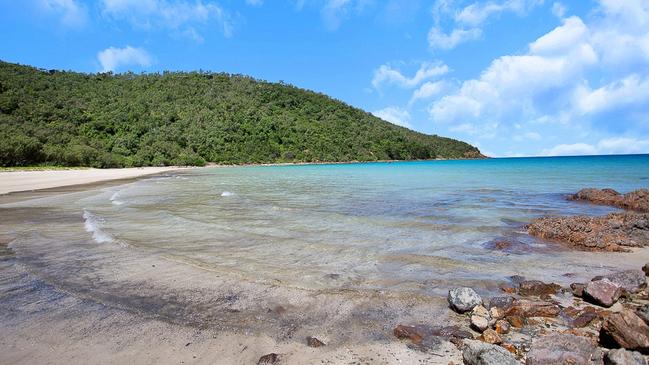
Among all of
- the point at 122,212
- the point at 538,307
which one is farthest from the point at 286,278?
the point at 122,212

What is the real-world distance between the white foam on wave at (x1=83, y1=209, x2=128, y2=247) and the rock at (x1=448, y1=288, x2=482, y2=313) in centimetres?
840

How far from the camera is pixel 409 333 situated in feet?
15.0

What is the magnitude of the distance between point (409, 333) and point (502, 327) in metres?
1.20

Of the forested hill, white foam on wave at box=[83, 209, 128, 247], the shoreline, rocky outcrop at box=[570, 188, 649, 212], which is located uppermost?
the forested hill

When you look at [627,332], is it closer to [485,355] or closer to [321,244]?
[485,355]

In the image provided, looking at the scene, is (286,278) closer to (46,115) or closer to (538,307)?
(538,307)

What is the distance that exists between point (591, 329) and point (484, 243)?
524 cm

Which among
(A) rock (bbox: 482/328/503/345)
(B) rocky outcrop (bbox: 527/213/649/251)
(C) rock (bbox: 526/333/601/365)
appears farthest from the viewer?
(B) rocky outcrop (bbox: 527/213/649/251)

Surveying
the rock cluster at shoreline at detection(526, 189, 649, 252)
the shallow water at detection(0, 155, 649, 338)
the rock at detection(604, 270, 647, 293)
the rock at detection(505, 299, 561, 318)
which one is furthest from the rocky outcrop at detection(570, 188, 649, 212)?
the rock at detection(505, 299, 561, 318)

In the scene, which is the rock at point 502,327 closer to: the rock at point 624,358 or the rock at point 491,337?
the rock at point 491,337

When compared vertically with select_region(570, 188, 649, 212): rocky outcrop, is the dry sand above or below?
below

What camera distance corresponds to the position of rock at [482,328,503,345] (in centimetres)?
428

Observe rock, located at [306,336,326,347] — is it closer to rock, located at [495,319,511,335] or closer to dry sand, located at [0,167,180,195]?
rock, located at [495,319,511,335]

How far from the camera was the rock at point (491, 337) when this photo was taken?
428 cm
